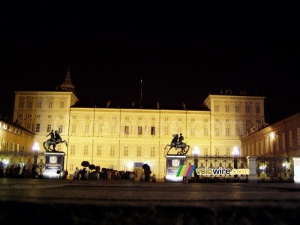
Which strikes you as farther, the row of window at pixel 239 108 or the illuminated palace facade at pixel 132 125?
the row of window at pixel 239 108

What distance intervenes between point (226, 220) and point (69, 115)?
62.0 m

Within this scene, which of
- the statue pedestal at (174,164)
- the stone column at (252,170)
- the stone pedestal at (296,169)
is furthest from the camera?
the statue pedestal at (174,164)

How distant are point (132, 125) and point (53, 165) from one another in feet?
123

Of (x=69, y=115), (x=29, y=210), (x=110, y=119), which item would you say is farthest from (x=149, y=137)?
(x=29, y=210)

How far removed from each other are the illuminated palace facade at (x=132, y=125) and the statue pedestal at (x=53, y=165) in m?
35.6

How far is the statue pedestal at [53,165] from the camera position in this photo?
80.8 feet

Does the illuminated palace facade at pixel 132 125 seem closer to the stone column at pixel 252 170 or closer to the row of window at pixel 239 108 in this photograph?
the row of window at pixel 239 108

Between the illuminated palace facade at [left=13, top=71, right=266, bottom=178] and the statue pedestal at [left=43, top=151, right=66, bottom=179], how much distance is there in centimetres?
3559

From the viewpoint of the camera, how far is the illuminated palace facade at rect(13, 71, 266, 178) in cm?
6127

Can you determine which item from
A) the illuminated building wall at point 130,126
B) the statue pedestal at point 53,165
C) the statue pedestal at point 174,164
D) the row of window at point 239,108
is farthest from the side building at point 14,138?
the row of window at point 239,108

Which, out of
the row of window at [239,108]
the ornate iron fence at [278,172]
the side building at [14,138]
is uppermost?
the row of window at [239,108]

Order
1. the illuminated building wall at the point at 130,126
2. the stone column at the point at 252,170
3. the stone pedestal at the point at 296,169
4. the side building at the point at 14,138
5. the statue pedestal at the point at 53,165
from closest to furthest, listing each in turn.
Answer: the stone pedestal at the point at 296,169 < the stone column at the point at 252,170 < the statue pedestal at the point at 53,165 < the side building at the point at 14,138 < the illuminated building wall at the point at 130,126

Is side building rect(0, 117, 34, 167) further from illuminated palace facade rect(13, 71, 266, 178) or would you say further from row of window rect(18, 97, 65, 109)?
row of window rect(18, 97, 65, 109)

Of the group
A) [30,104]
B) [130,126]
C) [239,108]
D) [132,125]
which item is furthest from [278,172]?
[30,104]
